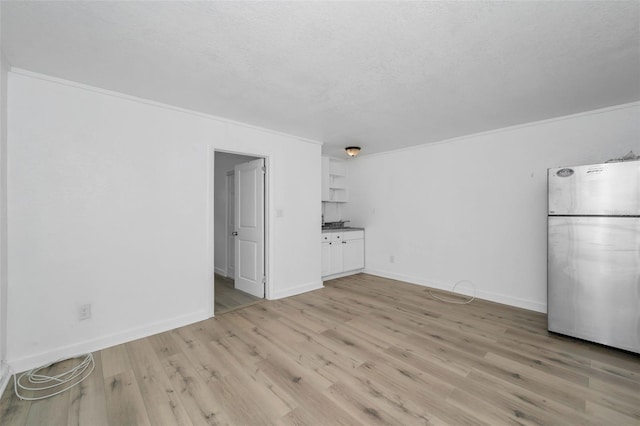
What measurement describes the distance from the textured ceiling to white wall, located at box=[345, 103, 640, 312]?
1.27 feet

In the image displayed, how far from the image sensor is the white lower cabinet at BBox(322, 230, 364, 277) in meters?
4.91

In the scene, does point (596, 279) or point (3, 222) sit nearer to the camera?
point (3, 222)

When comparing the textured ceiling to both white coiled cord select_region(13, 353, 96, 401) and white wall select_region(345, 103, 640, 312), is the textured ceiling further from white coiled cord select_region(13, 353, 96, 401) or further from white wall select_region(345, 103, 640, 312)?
white coiled cord select_region(13, 353, 96, 401)

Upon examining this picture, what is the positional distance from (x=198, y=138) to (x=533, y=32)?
319cm

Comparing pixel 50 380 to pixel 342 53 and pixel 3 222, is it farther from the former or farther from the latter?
pixel 342 53

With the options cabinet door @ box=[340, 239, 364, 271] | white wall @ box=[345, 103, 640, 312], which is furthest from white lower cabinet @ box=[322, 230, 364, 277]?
white wall @ box=[345, 103, 640, 312]

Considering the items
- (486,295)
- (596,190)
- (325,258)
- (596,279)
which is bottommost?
(486,295)

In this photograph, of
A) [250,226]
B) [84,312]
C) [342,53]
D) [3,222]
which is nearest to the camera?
[342,53]

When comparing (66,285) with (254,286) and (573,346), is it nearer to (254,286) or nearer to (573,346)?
(254,286)

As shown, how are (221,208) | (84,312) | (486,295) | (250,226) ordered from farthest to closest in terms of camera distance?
(221,208)
(250,226)
(486,295)
(84,312)

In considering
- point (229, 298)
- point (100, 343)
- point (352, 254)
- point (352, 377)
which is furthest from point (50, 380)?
point (352, 254)

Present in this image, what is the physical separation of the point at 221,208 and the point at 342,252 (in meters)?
2.63

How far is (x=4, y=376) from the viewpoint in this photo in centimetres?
202

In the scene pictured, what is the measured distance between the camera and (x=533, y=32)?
1.73m
